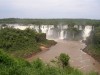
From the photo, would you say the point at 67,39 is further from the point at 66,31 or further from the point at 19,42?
the point at 19,42

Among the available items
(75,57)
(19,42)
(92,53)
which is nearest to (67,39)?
(19,42)

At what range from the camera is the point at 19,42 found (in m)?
45.3

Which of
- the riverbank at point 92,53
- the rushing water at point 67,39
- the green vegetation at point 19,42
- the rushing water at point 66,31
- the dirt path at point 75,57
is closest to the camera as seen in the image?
the dirt path at point 75,57

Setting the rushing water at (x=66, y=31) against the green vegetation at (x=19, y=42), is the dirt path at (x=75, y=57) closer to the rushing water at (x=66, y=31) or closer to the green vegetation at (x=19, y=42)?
the green vegetation at (x=19, y=42)

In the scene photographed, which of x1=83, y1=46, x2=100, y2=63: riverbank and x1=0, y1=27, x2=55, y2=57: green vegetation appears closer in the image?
x1=83, y1=46, x2=100, y2=63: riverbank

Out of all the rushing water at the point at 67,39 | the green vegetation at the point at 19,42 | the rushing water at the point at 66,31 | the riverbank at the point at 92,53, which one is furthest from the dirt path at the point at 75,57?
the rushing water at the point at 66,31

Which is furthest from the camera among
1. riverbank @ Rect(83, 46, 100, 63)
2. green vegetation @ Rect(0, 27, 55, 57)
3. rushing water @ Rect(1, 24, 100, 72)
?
green vegetation @ Rect(0, 27, 55, 57)

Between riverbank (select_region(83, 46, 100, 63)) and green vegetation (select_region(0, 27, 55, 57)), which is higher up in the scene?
green vegetation (select_region(0, 27, 55, 57))

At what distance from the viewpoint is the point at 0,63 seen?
20.2 metres

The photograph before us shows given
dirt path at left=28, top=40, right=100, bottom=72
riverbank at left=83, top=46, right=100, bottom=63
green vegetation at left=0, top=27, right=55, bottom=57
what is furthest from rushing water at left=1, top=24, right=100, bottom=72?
green vegetation at left=0, top=27, right=55, bottom=57

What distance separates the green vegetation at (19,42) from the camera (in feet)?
142

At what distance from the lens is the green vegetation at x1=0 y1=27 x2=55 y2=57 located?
43.2 metres

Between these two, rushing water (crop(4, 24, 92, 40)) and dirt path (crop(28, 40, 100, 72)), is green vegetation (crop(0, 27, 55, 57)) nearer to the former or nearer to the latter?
dirt path (crop(28, 40, 100, 72))

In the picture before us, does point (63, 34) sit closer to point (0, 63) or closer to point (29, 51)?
point (29, 51)
